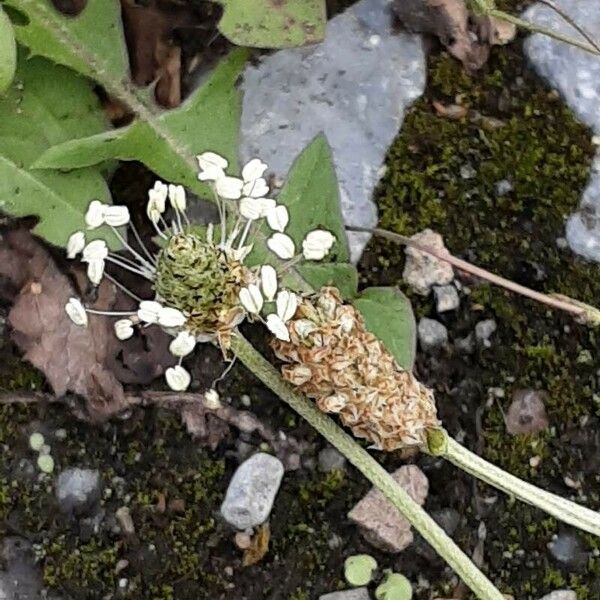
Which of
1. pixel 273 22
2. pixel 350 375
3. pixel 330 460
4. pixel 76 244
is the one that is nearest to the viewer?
pixel 350 375

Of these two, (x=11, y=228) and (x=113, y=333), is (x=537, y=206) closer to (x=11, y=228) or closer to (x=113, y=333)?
(x=113, y=333)

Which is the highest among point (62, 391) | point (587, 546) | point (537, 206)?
point (537, 206)

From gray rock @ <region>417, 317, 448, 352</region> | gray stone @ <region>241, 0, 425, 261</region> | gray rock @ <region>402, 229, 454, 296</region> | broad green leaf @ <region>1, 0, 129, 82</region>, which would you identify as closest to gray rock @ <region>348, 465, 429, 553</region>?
gray rock @ <region>417, 317, 448, 352</region>

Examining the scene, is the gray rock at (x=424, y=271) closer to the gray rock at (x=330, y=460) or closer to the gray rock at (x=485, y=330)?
the gray rock at (x=485, y=330)

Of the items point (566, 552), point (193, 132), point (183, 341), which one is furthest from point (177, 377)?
point (566, 552)

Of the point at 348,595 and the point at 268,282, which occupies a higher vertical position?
the point at 268,282

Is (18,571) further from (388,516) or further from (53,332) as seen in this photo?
(388,516)

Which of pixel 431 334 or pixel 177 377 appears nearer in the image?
pixel 177 377

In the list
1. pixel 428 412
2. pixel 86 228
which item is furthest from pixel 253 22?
pixel 428 412

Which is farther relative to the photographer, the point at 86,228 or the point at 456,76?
the point at 456,76
